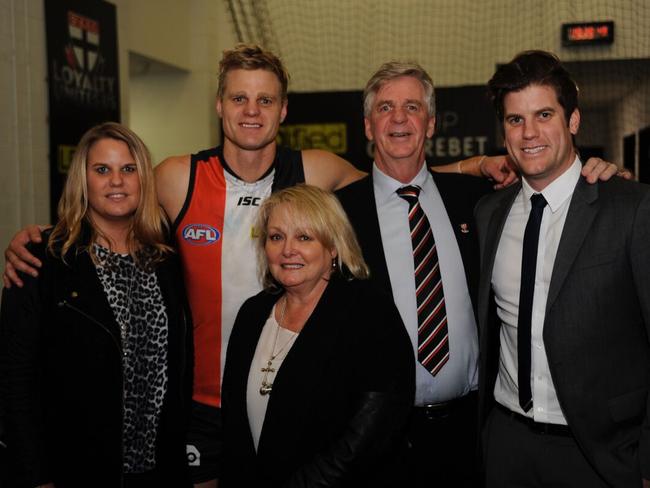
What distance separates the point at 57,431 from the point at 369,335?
3.20ft

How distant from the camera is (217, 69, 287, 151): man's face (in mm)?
2512

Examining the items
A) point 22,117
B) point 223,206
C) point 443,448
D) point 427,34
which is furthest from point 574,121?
point 427,34

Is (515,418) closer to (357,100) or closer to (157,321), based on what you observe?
(157,321)

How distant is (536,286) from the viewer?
199cm

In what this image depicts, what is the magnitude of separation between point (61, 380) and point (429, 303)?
1102 mm

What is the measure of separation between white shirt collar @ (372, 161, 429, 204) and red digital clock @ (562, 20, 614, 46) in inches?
216

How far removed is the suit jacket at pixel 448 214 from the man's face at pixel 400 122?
12 cm

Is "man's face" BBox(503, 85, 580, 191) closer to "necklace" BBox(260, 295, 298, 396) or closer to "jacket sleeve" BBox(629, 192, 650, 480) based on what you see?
"jacket sleeve" BBox(629, 192, 650, 480)

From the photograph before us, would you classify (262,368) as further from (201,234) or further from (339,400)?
(201,234)

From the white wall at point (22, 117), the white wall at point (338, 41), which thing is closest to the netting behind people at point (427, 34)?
the white wall at point (338, 41)

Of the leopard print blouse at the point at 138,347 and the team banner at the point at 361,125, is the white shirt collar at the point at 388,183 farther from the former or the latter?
the team banner at the point at 361,125

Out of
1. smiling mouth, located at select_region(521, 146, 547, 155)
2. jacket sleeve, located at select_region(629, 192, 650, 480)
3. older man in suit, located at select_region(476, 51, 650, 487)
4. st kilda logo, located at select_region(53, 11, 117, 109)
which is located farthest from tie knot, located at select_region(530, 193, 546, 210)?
st kilda logo, located at select_region(53, 11, 117, 109)

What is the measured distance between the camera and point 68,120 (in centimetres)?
536

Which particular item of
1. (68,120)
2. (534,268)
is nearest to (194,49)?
(68,120)
